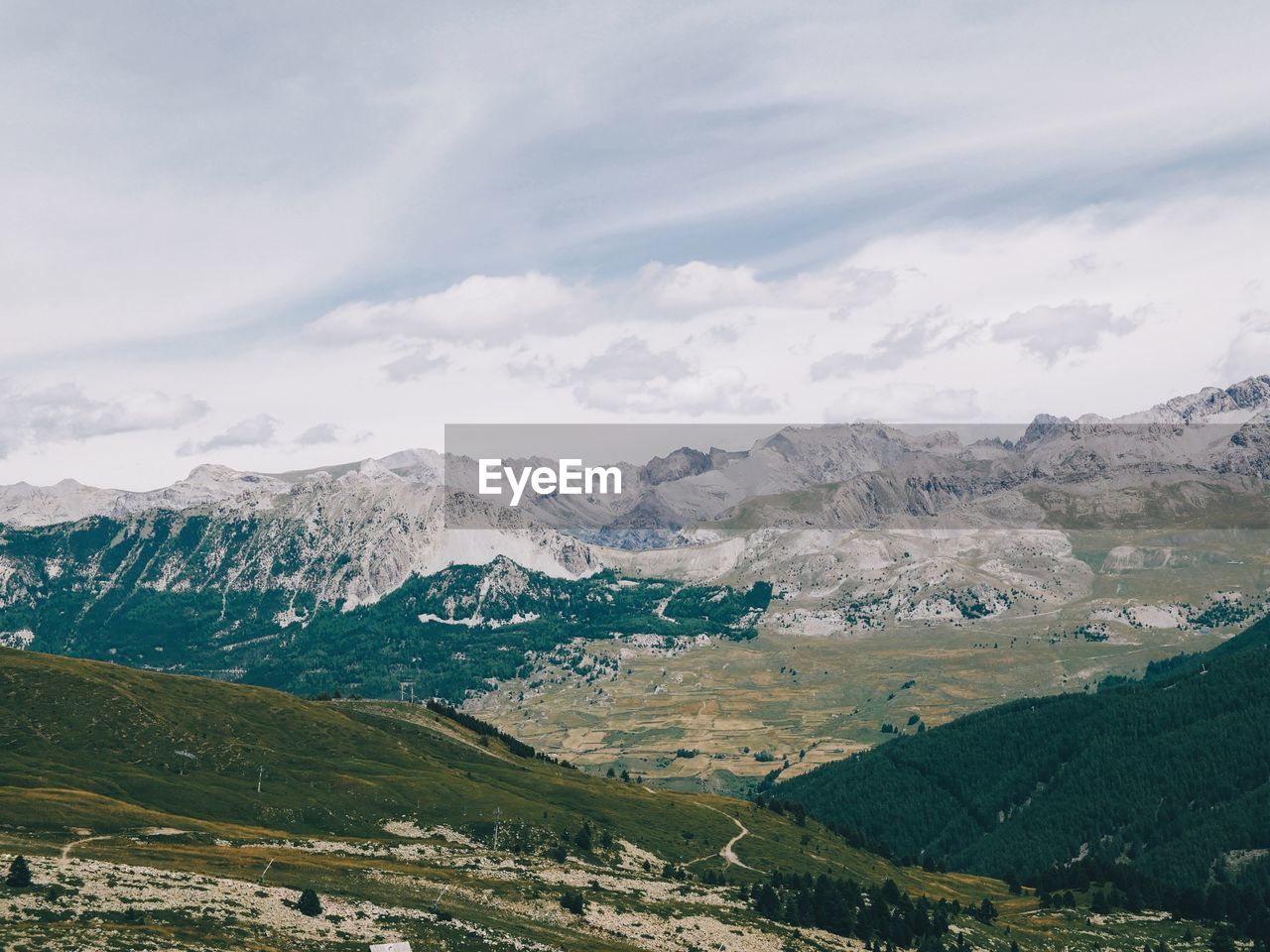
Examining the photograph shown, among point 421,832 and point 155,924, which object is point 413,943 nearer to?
point 155,924

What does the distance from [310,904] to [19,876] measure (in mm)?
24019

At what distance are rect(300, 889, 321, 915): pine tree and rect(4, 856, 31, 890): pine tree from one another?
2262 cm

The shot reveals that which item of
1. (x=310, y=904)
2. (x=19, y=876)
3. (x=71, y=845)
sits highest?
(x=19, y=876)

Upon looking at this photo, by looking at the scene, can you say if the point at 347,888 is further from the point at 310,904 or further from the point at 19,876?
the point at 19,876

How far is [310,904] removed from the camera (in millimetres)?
97938

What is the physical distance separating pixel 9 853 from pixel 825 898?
105 metres

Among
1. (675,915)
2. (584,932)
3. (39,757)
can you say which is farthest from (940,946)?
(39,757)

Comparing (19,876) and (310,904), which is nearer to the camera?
(19,876)

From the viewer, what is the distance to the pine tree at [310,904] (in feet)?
321

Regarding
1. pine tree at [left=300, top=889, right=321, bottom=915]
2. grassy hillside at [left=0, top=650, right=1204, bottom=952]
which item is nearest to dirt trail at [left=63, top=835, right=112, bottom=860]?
grassy hillside at [left=0, top=650, right=1204, bottom=952]

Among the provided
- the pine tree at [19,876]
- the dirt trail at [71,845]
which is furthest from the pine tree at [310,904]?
the dirt trail at [71,845]

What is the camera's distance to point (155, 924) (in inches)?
3369

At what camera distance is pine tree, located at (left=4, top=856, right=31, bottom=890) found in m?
89.8

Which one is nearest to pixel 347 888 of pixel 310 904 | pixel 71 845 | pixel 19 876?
pixel 310 904
